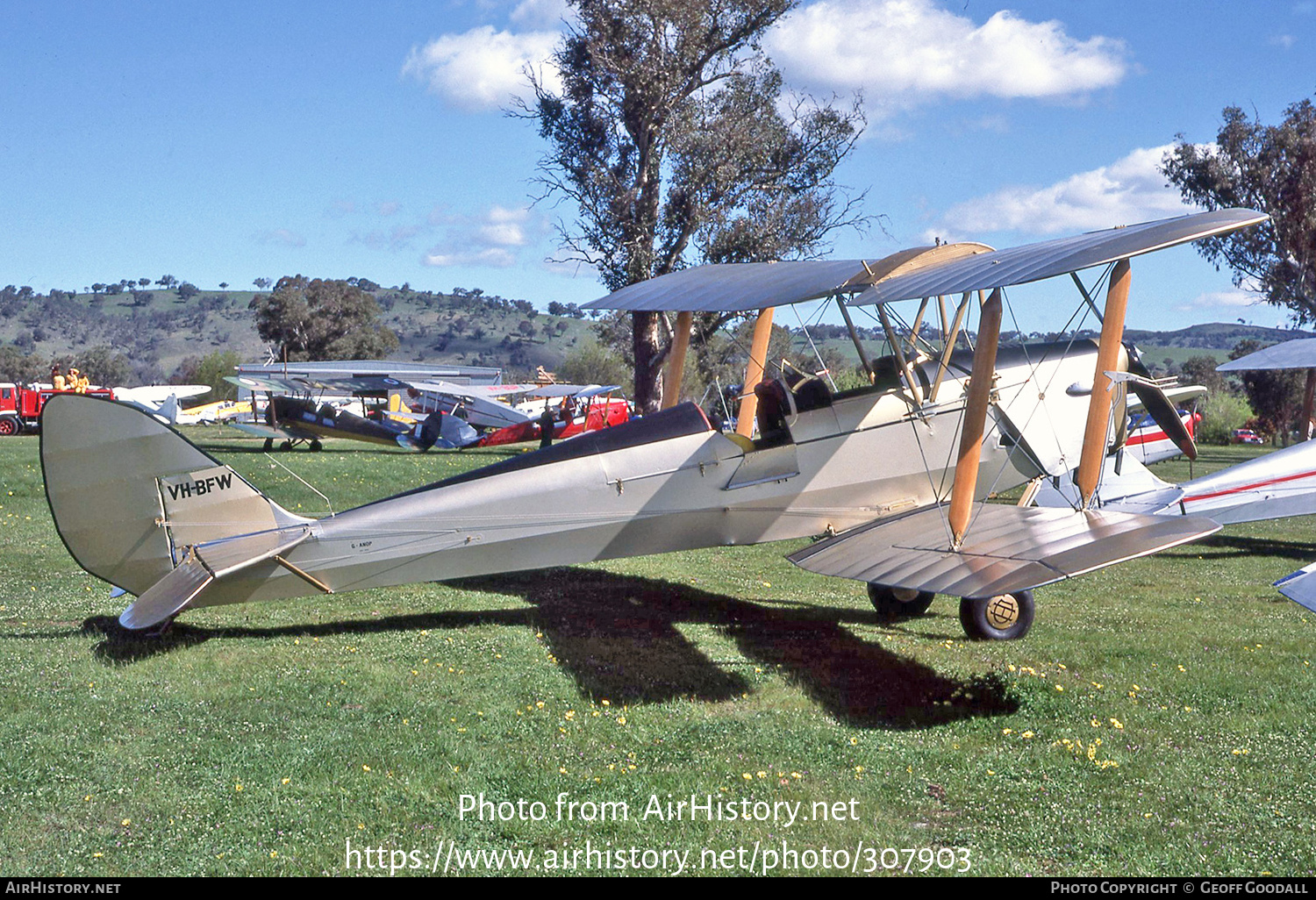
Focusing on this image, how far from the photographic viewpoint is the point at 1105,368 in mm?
6215

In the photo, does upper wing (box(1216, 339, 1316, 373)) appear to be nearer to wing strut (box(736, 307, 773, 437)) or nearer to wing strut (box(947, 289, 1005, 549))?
wing strut (box(736, 307, 773, 437))

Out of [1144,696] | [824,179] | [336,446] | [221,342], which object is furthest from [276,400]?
[221,342]

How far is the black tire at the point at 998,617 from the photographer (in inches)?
283

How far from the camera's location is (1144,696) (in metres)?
5.88

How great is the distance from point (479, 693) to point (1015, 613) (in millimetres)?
3781

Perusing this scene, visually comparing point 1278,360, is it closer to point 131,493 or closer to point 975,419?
point 975,419

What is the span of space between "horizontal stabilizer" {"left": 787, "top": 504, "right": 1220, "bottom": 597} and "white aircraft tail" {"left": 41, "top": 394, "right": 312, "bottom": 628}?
3.66 metres

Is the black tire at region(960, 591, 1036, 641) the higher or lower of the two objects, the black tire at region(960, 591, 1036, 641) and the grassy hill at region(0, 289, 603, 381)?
the lower

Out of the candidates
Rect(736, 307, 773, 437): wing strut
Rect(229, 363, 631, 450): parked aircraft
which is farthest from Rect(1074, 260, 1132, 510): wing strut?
Rect(229, 363, 631, 450): parked aircraft

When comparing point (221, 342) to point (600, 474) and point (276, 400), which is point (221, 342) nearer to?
point (276, 400)

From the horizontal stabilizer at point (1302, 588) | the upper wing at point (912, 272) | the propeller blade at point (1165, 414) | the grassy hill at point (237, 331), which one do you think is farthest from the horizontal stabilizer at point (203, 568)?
the grassy hill at point (237, 331)

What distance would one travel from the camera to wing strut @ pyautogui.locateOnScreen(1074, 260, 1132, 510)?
623cm

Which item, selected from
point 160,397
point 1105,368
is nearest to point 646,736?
point 1105,368

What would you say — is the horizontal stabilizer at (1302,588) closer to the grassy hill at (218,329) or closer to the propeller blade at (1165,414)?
the propeller blade at (1165,414)
